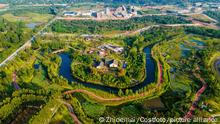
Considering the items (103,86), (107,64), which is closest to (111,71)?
(107,64)

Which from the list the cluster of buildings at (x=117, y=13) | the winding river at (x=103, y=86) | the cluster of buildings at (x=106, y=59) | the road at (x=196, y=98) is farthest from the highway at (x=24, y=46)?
the road at (x=196, y=98)

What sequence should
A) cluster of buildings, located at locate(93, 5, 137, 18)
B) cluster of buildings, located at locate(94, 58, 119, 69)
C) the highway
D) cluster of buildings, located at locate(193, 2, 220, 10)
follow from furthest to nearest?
cluster of buildings, located at locate(193, 2, 220, 10) < cluster of buildings, located at locate(93, 5, 137, 18) < the highway < cluster of buildings, located at locate(94, 58, 119, 69)

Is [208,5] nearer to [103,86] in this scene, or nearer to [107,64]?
[107,64]

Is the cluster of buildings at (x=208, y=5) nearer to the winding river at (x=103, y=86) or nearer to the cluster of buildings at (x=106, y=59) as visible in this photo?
the winding river at (x=103, y=86)

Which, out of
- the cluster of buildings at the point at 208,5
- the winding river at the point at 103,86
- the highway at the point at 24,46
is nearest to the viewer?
the winding river at the point at 103,86

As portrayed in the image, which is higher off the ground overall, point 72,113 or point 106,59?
point 106,59

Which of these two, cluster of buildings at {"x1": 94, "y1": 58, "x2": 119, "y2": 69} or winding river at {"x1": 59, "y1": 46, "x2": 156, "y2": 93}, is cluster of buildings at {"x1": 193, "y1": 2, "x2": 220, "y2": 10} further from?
cluster of buildings at {"x1": 94, "y1": 58, "x2": 119, "y2": 69}

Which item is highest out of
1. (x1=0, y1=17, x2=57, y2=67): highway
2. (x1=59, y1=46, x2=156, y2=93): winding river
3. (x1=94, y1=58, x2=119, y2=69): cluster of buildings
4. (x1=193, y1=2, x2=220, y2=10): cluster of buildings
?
(x1=193, y1=2, x2=220, y2=10): cluster of buildings

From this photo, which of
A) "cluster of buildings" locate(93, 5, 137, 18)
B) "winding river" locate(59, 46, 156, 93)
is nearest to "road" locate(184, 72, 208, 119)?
"winding river" locate(59, 46, 156, 93)

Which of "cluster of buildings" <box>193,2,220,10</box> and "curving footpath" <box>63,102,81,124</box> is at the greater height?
"cluster of buildings" <box>193,2,220,10</box>

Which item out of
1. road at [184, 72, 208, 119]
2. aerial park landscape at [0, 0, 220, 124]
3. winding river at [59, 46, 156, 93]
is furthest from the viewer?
winding river at [59, 46, 156, 93]
